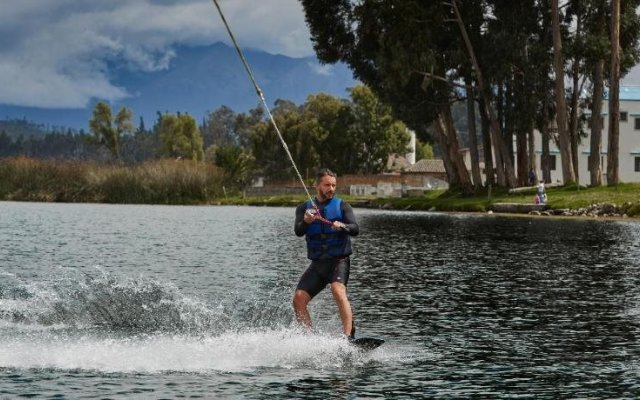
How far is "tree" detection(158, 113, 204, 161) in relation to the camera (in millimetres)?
173750

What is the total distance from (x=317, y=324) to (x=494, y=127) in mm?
55655

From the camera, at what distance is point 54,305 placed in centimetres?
1934

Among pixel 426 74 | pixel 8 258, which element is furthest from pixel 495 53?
pixel 8 258

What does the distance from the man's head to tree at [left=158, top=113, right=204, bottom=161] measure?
159 metres

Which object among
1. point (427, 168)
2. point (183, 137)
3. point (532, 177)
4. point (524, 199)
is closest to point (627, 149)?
point (427, 168)

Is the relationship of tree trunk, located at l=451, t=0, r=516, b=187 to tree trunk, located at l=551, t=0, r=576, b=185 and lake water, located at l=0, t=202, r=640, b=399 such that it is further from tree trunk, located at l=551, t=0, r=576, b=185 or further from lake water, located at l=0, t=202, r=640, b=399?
lake water, located at l=0, t=202, r=640, b=399

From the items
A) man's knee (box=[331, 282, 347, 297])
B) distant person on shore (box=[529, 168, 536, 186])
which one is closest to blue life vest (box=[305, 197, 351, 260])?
man's knee (box=[331, 282, 347, 297])

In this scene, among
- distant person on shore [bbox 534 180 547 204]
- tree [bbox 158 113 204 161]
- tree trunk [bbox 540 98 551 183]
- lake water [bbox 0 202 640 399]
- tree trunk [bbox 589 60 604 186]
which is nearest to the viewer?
lake water [bbox 0 202 640 399]

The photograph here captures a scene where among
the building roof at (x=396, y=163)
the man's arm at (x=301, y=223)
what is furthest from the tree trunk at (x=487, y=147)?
the building roof at (x=396, y=163)

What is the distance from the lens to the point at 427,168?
14212 centimetres

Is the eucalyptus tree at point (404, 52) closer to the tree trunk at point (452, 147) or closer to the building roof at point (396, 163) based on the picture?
the tree trunk at point (452, 147)

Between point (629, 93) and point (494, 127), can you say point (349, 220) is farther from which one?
point (629, 93)

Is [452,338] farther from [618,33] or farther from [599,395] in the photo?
[618,33]

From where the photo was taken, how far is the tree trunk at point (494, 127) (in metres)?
69.1
